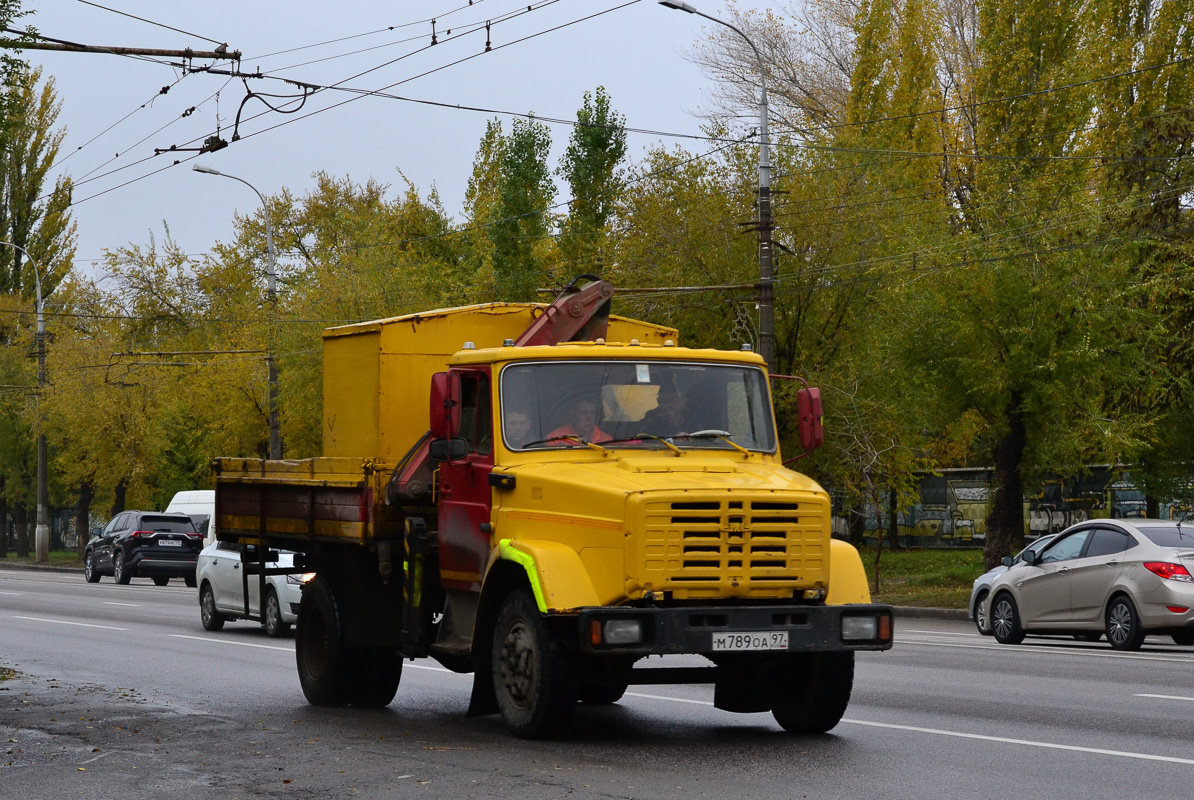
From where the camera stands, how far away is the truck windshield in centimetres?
1016

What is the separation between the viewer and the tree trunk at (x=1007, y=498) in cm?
2847

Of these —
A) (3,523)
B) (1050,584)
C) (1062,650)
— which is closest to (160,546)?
(1050,584)

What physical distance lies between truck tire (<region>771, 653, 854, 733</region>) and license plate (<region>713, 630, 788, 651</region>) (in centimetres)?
77

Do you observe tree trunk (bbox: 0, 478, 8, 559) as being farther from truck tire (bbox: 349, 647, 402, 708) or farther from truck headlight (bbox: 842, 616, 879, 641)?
truck headlight (bbox: 842, 616, 879, 641)

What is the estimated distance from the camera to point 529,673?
373 inches

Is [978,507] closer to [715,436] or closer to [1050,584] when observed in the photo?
[1050,584]

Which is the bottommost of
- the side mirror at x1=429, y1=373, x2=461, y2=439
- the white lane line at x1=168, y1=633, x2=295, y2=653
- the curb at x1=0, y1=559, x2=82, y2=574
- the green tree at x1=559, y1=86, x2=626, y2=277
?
the curb at x1=0, y1=559, x2=82, y2=574

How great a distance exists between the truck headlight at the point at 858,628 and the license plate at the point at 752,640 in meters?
0.42

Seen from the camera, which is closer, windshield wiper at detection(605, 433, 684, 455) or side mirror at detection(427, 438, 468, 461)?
windshield wiper at detection(605, 433, 684, 455)

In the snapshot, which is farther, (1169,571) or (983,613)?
(983,613)

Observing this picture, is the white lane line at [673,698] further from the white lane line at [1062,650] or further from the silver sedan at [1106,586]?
the silver sedan at [1106,586]

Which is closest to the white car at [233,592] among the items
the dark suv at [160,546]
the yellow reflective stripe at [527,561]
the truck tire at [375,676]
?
the truck tire at [375,676]

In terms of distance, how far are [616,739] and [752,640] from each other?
1.39 m

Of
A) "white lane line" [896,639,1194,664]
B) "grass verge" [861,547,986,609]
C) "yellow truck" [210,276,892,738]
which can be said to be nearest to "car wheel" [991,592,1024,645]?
"white lane line" [896,639,1194,664]
